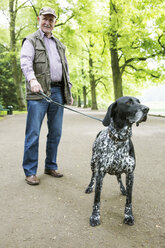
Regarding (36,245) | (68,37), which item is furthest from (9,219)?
(68,37)

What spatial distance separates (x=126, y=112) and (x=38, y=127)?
1.70 meters

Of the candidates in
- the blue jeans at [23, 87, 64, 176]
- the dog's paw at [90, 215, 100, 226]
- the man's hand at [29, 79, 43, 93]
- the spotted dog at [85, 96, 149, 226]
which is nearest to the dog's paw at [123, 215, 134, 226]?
the spotted dog at [85, 96, 149, 226]

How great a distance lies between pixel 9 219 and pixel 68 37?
20.4 m

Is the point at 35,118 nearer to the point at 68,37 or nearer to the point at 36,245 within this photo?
the point at 36,245

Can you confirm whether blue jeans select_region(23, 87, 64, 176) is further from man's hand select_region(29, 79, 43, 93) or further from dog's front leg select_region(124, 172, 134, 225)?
dog's front leg select_region(124, 172, 134, 225)

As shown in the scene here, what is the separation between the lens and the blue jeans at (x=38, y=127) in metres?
4.01

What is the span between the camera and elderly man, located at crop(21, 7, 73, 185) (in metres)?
3.88

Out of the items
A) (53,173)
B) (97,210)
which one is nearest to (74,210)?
(97,210)

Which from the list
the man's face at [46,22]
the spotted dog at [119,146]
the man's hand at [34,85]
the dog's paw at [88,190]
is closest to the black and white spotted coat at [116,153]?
the spotted dog at [119,146]

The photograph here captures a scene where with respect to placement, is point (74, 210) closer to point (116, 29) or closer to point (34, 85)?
point (34, 85)

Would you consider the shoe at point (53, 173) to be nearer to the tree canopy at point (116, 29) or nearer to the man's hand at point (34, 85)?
the man's hand at point (34, 85)

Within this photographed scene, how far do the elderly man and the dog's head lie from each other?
51.5 inches

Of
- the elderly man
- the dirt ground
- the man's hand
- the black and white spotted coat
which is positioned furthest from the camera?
the elderly man

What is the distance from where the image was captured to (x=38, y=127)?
4.07 metres
